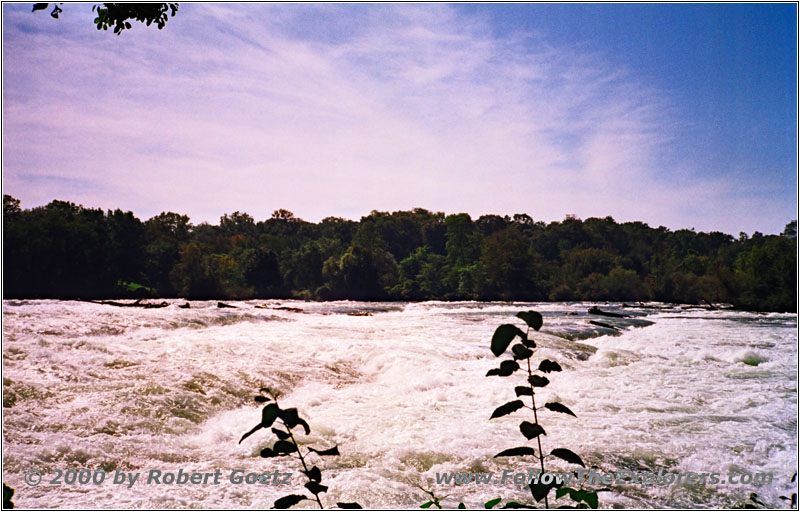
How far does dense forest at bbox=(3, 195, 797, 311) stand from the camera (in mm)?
38469

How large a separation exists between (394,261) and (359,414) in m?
59.7

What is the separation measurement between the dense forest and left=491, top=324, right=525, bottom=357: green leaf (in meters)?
33.1

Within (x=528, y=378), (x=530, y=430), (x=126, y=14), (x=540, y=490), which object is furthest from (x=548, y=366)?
(x=126, y=14)

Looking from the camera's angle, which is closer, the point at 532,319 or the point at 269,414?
the point at 269,414

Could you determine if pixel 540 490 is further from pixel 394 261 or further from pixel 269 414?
pixel 394 261

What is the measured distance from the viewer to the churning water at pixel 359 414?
14.1ft

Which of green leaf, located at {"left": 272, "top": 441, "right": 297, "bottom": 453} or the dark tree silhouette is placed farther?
the dark tree silhouette

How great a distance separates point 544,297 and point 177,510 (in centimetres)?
5769

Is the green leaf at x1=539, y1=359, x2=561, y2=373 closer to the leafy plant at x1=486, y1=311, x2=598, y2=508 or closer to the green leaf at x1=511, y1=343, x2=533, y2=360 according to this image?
the leafy plant at x1=486, y1=311, x2=598, y2=508

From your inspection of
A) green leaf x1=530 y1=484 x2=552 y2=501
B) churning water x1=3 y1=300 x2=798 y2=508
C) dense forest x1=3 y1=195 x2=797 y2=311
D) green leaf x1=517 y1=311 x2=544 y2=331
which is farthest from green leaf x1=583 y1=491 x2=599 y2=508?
dense forest x1=3 y1=195 x2=797 y2=311

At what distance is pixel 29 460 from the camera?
15.1 feet

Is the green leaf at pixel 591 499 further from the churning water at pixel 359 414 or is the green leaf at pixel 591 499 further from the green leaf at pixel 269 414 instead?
the churning water at pixel 359 414

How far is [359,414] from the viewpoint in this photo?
20.4ft

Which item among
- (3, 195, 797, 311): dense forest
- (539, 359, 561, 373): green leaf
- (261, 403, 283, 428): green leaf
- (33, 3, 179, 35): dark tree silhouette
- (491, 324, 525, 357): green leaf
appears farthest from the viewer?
(3, 195, 797, 311): dense forest
